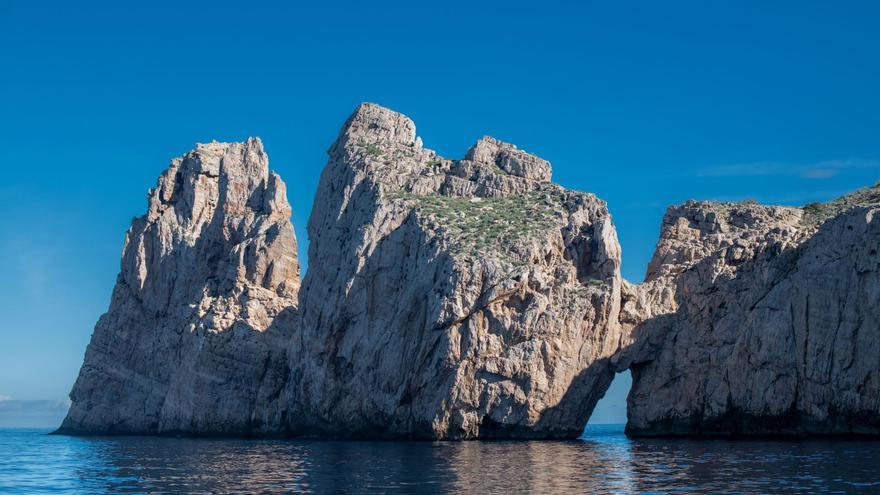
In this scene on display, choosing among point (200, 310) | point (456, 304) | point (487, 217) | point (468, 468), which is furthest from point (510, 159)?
point (468, 468)

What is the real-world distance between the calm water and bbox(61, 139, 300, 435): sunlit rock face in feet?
83.8

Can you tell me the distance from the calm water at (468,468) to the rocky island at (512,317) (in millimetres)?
6946

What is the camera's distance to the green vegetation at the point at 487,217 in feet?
272

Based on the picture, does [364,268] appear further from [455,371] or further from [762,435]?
[762,435]

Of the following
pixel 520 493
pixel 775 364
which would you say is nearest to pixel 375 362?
pixel 775 364

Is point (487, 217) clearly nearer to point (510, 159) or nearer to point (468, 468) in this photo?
point (510, 159)

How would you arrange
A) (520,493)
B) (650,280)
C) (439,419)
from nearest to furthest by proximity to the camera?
(520,493)
(439,419)
(650,280)

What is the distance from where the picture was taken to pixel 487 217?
290 feet

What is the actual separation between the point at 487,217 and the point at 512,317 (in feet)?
40.8

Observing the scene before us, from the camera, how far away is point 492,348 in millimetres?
78125

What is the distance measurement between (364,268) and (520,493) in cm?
4911

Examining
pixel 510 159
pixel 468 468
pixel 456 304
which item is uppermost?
pixel 510 159

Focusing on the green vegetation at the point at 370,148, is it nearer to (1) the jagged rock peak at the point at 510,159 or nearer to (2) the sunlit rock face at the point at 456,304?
(2) the sunlit rock face at the point at 456,304

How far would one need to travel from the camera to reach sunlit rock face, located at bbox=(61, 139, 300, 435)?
323 ft
